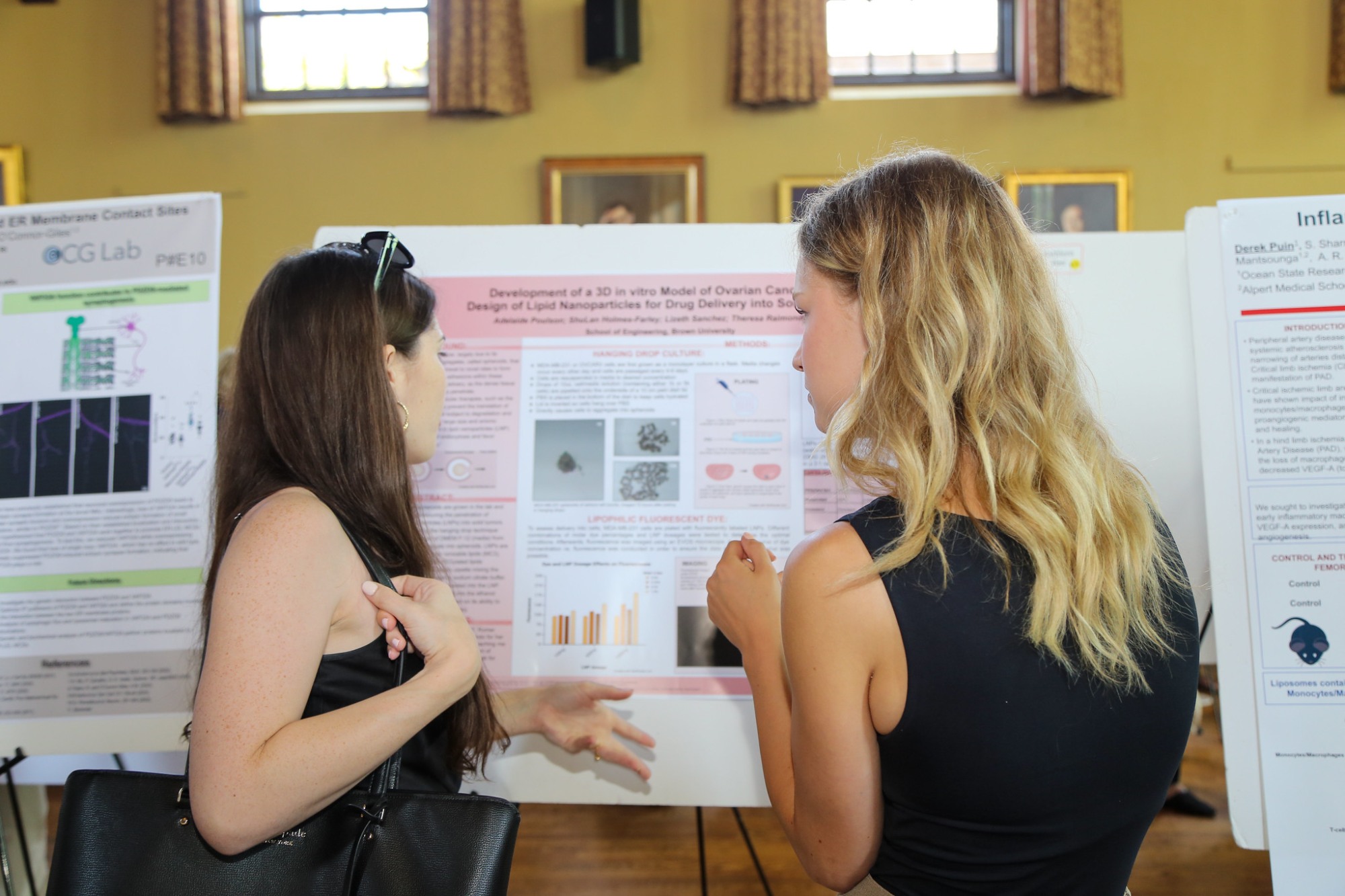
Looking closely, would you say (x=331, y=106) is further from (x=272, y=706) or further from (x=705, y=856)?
(x=272, y=706)

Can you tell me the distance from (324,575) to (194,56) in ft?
18.9

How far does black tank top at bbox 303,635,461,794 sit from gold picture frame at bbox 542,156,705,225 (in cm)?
461

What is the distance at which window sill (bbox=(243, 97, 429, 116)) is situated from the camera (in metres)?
5.72

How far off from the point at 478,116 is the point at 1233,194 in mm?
4649

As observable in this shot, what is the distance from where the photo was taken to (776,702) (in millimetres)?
1163

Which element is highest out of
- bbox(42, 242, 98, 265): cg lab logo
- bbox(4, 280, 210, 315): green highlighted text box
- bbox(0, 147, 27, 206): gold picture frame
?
bbox(0, 147, 27, 206): gold picture frame

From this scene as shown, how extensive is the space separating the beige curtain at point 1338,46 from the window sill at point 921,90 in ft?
5.96

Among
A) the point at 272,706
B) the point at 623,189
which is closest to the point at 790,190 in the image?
the point at 623,189

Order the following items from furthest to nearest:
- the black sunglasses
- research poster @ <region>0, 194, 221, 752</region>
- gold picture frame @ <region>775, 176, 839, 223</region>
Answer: gold picture frame @ <region>775, 176, 839, 223</region>
research poster @ <region>0, 194, 221, 752</region>
the black sunglasses

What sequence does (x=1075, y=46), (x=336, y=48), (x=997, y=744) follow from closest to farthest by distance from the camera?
1. (x=997, y=744)
2. (x=1075, y=46)
3. (x=336, y=48)

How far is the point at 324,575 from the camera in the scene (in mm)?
1093

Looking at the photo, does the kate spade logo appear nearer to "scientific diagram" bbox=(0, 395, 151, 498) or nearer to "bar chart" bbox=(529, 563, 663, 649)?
"bar chart" bbox=(529, 563, 663, 649)

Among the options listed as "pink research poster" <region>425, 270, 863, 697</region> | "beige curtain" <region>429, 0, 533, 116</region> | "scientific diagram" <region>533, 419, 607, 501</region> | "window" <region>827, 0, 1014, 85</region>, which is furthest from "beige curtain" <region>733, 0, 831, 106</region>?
"scientific diagram" <region>533, 419, 607, 501</region>

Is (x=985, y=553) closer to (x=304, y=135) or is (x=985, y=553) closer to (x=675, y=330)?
(x=675, y=330)
